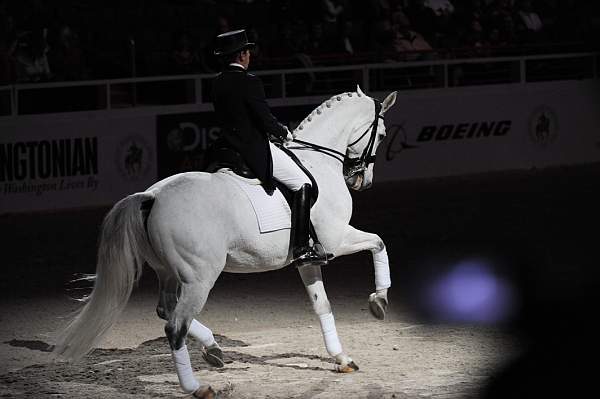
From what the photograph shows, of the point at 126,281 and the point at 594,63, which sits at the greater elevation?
the point at 594,63

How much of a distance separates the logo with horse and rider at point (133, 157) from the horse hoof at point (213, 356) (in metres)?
8.28

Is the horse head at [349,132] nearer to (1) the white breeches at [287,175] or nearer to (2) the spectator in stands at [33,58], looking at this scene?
(1) the white breeches at [287,175]

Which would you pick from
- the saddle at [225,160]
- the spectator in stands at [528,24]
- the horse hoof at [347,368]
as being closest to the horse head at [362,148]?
the saddle at [225,160]

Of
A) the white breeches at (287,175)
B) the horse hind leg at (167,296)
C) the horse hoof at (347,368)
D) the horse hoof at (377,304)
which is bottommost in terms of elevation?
the horse hoof at (347,368)

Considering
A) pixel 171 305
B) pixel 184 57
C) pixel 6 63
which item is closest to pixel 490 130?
pixel 184 57

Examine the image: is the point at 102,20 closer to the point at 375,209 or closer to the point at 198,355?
the point at 375,209

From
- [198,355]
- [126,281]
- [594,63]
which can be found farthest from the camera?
[594,63]

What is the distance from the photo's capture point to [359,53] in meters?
19.8

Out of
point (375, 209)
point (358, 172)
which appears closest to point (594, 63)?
point (375, 209)

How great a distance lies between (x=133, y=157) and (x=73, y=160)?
3.32 feet

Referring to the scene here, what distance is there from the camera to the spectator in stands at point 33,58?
1683 centimetres

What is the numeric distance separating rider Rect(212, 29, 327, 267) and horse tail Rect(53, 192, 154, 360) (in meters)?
0.85

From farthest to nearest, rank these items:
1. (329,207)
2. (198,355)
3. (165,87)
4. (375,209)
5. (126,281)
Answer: (165,87) → (375,209) → (198,355) → (329,207) → (126,281)

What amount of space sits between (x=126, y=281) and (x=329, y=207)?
5.60 feet
